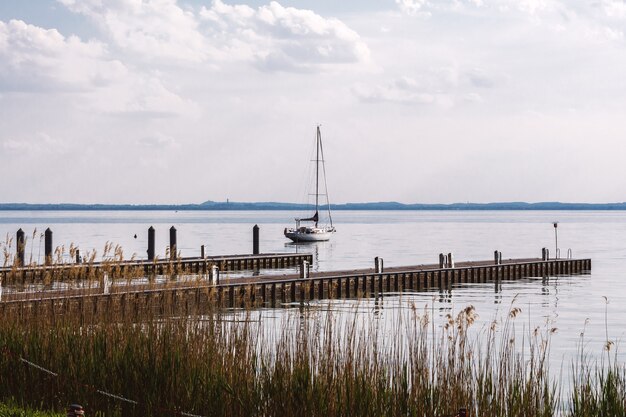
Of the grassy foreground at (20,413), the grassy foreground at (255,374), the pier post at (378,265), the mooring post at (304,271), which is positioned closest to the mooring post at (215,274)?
the mooring post at (304,271)

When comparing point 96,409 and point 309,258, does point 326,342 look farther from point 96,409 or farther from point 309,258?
point 309,258

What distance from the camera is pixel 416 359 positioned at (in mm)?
10906

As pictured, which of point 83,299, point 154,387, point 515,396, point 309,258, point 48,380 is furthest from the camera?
point 309,258

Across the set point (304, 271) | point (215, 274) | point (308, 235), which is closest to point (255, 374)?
point (215, 274)

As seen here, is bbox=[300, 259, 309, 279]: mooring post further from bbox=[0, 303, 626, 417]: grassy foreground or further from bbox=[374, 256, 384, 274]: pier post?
bbox=[0, 303, 626, 417]: grassy foreground

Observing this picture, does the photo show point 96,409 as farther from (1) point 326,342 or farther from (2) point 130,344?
(1) point 326,342

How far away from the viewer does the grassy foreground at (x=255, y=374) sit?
10562 mm

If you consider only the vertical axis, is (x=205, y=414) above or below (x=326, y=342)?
below

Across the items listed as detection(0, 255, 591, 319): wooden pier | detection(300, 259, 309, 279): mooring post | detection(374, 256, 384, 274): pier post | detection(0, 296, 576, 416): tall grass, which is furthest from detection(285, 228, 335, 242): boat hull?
detection(0, 296, 576, 416): tall grass

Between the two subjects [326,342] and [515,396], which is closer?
[515,396]

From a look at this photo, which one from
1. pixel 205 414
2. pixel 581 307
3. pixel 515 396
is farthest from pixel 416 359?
pixel 581 307

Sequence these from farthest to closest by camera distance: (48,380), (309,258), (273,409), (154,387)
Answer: (309,258)
(48,380)
(154,387)
(273,409)

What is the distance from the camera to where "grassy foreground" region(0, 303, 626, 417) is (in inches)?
416

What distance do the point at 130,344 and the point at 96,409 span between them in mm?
883
